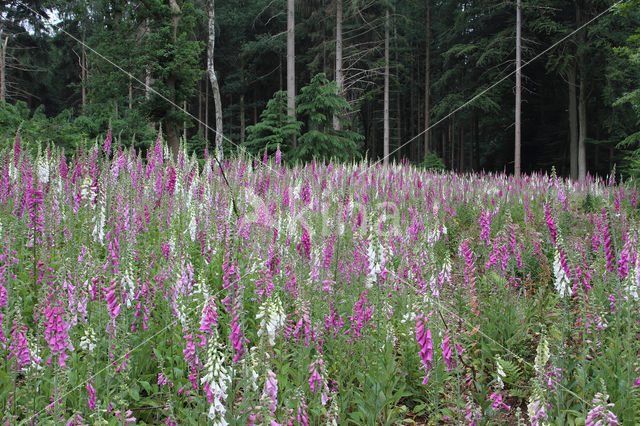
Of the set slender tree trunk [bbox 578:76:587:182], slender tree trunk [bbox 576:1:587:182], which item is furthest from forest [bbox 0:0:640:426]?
slender tree trunk [bbox 576:1:587:182]

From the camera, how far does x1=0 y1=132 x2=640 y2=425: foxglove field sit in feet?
7.27

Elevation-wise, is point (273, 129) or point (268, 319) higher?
point (273, 129)

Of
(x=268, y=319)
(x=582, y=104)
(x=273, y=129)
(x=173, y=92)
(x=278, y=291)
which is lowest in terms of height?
(x=278, y=291)

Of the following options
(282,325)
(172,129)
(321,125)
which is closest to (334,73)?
(321,125)

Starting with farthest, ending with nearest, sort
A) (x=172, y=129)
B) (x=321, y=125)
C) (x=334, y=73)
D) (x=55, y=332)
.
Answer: (x=334, y=73)
(x=321, y=125)
(x=172, y=129)
(x=55, y=332)

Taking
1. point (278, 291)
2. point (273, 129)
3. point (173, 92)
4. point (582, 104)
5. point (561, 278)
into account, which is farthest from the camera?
point (582, 104)

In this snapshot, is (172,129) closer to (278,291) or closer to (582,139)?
(278,291)

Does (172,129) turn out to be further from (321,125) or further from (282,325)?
(282,325)

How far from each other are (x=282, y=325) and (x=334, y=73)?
32.3 m

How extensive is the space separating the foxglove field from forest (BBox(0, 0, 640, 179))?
1957mm

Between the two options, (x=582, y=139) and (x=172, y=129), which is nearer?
(x=172, y=129)

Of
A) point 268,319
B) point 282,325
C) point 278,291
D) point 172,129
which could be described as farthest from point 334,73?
point 268,319

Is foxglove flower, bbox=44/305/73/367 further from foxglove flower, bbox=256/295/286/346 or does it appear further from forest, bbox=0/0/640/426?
foxglove flower, bbox=256/295/286/346

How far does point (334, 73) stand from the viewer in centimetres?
3300
